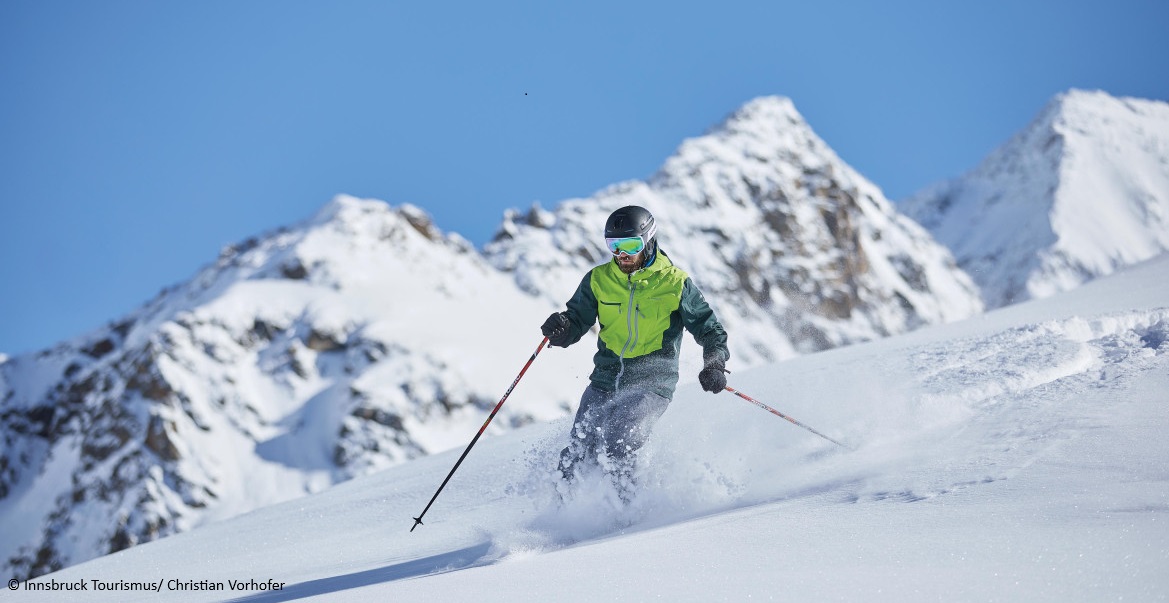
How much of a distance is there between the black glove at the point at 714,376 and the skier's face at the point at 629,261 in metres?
0.70

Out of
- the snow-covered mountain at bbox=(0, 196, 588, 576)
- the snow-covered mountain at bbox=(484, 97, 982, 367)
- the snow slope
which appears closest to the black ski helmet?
the snow slope

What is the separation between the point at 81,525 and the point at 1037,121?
6073 inches

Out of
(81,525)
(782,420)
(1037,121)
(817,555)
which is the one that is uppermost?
(1037,121)

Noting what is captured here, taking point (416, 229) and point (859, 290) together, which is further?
point (859, 290)

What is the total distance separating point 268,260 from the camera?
89500 millimetres

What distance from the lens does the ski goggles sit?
5.64 meters

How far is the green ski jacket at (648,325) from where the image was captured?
574 cm

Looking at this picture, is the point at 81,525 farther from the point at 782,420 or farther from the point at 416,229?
the point at 782,420

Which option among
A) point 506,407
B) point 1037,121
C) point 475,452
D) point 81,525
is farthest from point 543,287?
point 1037,121

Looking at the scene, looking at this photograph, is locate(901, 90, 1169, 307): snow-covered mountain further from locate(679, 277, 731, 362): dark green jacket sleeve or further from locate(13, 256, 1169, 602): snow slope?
locate(679, 277, 731, 362): dark green jacket sleeve

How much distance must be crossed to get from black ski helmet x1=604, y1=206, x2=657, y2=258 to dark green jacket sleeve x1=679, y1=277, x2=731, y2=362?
0.31m

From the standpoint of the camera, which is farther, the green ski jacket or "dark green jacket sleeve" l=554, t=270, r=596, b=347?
"dark green jacket sleeve" l=554, t=270, r=596, b=347

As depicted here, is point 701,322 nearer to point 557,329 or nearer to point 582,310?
point 582,310

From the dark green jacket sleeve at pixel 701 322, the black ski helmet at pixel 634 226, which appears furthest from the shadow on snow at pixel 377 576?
the black ski helmet at pixel 634 226
